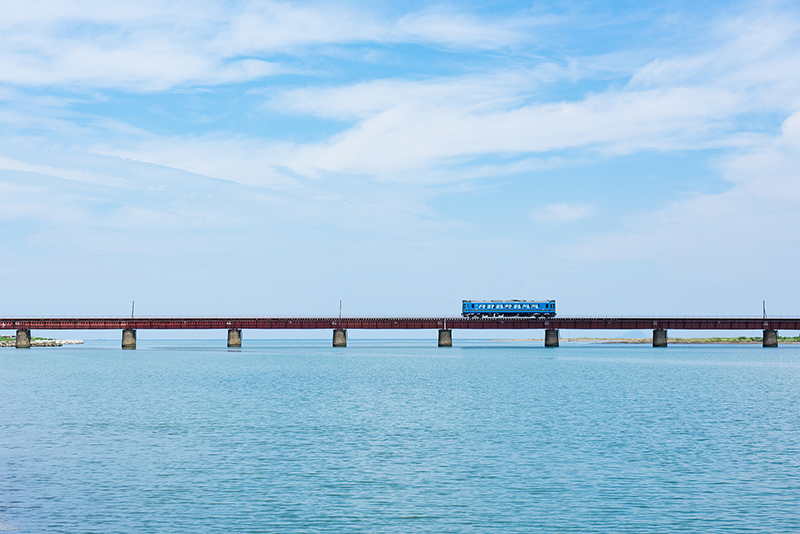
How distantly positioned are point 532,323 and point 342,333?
47.3 m

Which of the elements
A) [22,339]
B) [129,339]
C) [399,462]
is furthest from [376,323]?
[399,462]

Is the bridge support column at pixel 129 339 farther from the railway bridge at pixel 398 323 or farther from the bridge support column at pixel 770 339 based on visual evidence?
the bridge support column at pixel 770 339

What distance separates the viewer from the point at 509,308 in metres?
149

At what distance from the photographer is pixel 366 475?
26.3 meters

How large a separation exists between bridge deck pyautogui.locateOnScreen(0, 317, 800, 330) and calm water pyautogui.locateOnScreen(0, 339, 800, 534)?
310 feet

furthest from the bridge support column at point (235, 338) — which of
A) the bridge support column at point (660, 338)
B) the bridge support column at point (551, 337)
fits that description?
the bridge support column at point (660, 338)

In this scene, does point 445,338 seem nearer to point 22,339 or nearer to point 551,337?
point 551,337

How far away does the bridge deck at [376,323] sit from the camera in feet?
501

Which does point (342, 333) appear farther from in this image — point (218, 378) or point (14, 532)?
point (14, 532)

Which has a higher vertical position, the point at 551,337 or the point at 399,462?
the point at 551,337

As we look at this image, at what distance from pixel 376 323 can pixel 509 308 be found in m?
27.1

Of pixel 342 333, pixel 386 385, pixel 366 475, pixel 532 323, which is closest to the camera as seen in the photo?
pixel 366 475

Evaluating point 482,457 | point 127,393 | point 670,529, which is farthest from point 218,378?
point 670,529

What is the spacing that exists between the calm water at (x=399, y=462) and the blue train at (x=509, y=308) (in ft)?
296
